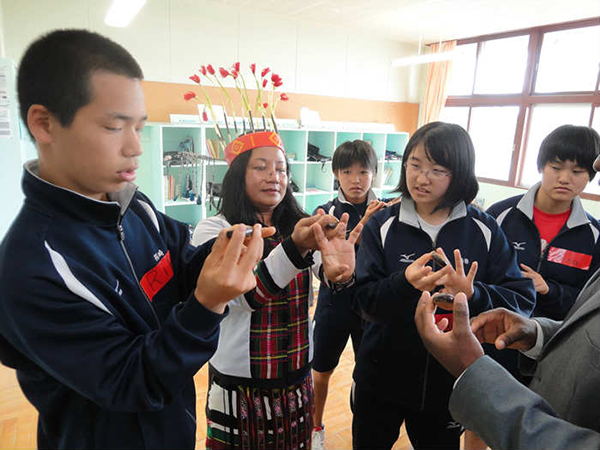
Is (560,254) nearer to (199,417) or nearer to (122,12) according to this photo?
(199,417)

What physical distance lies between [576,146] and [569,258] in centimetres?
53

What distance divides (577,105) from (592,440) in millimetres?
6241

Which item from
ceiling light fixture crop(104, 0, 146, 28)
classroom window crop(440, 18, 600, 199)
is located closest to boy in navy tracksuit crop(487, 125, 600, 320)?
ceiling light fixture crop(104, 0, 146, 28)

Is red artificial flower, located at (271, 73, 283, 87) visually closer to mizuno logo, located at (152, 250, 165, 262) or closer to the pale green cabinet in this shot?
mizuno logo, located at (152, 250, 165, 262)

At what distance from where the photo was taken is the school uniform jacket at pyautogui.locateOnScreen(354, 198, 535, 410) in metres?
1.32

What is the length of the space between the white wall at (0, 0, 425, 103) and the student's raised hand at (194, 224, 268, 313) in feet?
15.5

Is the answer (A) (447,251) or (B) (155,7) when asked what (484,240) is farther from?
(B) (155,7)

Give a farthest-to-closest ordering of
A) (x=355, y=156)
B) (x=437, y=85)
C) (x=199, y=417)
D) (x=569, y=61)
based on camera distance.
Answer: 1. (x=437, y=85)
2. (x=569, y=61)
3. (x=355, y=156)
4. (x=199, y=417)

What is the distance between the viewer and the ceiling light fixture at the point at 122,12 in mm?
3883

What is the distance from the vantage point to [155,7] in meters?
4.70

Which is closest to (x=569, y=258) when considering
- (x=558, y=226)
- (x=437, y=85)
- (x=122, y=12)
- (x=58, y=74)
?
(x=558, y=226)

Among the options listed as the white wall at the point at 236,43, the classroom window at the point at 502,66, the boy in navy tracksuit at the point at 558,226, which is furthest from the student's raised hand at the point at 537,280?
the classroom window at the point at 502,66

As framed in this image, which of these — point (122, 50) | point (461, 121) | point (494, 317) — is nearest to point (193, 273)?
point (122, 50)

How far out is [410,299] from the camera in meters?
1.25
